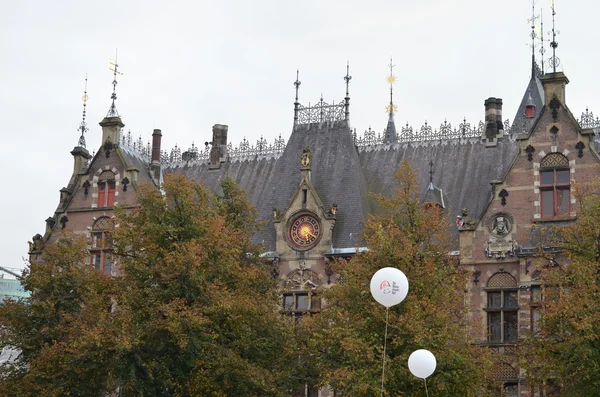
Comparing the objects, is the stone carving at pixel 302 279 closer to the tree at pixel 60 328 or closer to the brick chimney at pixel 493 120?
the tree at pixel 60 328

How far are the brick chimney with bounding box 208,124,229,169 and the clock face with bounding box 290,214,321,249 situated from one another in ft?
30.0

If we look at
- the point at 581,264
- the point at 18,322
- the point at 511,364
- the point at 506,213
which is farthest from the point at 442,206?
the point at 18,322

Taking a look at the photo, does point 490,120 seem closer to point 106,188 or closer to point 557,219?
point 557,219

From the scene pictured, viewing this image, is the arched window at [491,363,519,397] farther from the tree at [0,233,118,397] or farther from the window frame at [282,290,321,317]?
the tree at [0,233,118,397]

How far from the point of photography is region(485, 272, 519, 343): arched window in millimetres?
44281

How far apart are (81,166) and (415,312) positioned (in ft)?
79.5

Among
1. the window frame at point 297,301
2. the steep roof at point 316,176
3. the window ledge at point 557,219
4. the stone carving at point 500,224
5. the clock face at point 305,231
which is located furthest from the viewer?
the steep roof at point 316,176

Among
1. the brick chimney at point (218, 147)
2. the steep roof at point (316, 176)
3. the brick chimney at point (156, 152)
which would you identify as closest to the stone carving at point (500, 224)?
the steep roof at point (316, 176)

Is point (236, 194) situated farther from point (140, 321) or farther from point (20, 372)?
point (20, 372)

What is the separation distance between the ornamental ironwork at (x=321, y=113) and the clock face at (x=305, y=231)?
6754mm

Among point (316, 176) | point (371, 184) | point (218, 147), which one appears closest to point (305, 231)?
point (316, 176)

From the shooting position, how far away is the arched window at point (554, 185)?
44.6 meters

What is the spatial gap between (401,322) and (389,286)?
4096 millimetres

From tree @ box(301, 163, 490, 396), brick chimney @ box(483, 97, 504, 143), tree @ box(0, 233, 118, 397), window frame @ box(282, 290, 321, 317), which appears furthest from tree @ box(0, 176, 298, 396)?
brick chimney @ box(483, 97, 504, 143)
